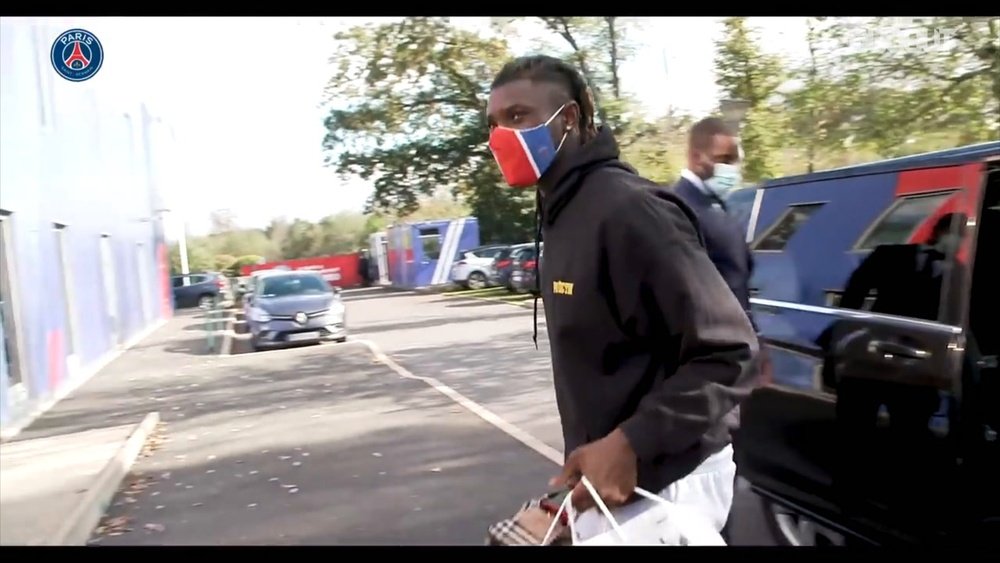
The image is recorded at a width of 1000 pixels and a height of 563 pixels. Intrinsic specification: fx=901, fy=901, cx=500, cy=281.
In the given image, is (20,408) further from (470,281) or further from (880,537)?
(880,537)

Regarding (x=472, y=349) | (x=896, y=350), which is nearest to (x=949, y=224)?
(x=896, y=350)

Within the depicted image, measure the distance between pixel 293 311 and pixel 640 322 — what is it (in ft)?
21.3

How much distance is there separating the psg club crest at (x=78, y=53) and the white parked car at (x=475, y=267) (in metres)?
3.48

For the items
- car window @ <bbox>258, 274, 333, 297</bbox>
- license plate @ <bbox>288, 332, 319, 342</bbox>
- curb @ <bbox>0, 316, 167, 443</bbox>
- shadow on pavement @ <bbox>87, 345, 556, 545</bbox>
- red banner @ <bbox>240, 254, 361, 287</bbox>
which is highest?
red banner @ <bbox>240, 254, 361, 287</bbox>

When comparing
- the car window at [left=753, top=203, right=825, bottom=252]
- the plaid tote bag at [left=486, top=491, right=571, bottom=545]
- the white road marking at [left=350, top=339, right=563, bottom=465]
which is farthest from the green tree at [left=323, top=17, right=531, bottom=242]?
the plaid tote bag at [left=486, top=491, right=571, bottom=545]

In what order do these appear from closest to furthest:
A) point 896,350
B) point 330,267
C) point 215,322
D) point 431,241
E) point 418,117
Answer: point 896,350 < point 418,117 < point 330,267 < point 431,241 < point 215,322

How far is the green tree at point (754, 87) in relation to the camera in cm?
675

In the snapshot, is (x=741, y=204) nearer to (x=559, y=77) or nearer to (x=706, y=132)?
(x=706, y=132)

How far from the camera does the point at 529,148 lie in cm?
179

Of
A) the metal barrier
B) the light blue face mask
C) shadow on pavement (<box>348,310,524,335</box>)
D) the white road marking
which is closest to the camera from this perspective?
the light blue face mask

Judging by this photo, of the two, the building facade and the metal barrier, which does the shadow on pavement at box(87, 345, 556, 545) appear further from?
the building facade

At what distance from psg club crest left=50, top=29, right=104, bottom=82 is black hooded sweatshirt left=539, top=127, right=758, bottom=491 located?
3573 mm

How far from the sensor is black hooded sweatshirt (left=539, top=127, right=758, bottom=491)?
5.09 ft
